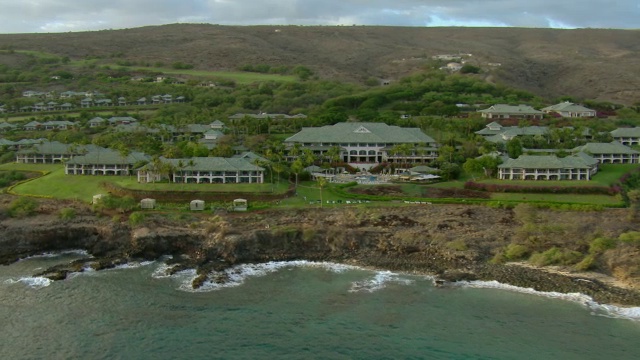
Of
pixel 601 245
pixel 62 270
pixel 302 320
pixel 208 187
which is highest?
pixel 208 187

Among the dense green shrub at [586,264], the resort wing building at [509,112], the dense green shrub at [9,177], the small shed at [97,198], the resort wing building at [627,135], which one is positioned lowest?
the dense green shrub at [586,264]

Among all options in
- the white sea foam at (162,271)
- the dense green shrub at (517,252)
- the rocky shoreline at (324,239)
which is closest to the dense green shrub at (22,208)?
the rocky shoreline at (324,239)

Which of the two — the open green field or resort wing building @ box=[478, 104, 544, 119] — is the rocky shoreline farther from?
resort wing building @ box=[478, 104, 544, 119]

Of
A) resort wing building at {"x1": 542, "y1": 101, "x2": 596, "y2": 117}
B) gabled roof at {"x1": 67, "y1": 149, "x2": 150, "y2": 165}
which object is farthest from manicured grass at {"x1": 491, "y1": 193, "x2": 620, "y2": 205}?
resort wing building at {"x1": 542, "y1": 101, "x2": 596, "y2": 117}

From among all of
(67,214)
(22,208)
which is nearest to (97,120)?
(22,208)

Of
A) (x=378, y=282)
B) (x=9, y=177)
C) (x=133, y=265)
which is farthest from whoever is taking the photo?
(x=9, y=177)

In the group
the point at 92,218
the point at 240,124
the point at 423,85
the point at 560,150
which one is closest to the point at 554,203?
the point at 560,150

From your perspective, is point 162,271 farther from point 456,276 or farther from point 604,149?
point 604,149

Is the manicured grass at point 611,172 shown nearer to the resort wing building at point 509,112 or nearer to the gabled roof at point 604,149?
the gabled roof at point 604,149

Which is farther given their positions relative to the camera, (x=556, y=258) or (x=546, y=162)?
(x=546, y=162)
